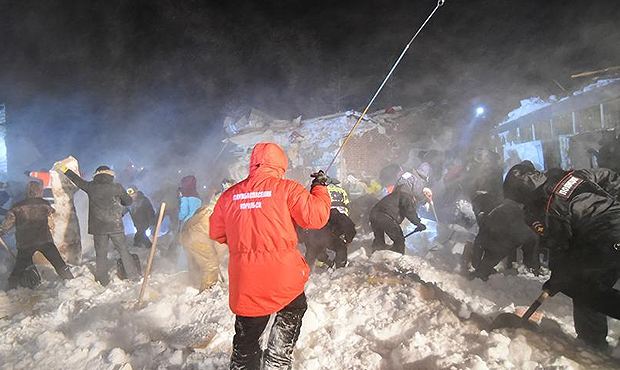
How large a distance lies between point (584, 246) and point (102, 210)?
601 centimetres

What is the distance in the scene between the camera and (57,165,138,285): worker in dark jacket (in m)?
5.48

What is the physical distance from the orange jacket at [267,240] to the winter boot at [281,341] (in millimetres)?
150

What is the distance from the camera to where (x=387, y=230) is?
242 inches

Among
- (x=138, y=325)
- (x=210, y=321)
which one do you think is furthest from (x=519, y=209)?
(x=138, y=325)

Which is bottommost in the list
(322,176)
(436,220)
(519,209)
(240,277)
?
(436,220)

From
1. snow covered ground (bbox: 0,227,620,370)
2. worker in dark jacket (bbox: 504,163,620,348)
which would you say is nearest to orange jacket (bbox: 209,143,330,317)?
snow covered ground (bbox: 0,227,620,370)

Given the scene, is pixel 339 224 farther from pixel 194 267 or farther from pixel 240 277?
pixel 240 277

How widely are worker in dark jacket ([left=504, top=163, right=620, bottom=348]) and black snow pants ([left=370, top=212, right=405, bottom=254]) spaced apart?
294cm

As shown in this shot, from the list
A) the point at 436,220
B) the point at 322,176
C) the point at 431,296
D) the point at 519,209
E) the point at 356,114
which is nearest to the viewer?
the point at 322,176

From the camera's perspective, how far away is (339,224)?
5.66m

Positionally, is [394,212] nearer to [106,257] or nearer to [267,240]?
[267,240]

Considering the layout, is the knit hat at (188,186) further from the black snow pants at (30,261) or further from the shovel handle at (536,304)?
the shovel handle at (536,304)

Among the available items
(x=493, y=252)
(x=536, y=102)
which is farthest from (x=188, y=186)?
(x=536, y=102)

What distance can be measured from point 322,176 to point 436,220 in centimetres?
663
